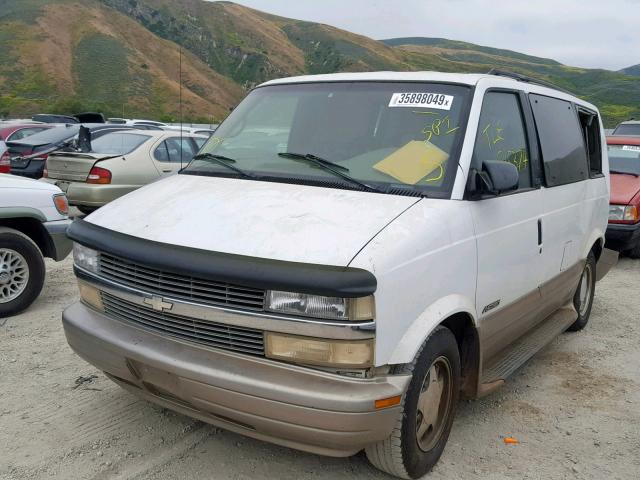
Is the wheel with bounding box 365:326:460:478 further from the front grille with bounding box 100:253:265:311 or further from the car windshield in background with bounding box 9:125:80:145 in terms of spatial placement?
the car windshield in background with bounding box 9:125:80:145

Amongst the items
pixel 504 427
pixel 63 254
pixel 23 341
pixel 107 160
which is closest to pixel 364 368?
pixel 504 427

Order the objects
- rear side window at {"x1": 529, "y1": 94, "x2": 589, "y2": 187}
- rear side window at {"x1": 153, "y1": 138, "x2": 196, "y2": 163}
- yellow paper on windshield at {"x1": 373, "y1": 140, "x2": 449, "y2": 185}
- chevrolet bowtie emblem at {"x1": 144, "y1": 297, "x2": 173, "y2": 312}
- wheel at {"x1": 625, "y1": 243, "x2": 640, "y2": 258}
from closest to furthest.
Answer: chevrolet bowtie emblem at {"x1": 144, "y1": 297, "x2": 173, "y2": 312}
yellow paper on windshield at {"x1": 373, "y1": 140, "x2": 449, "y2": 185}
rear side window at {"x1": 529, "y1": 94, "x2": 589, "y2": 187}
wheel at {"x1": 625, "y1": 243, "x2": 640, "y2": 258}
rear side window at {"x1": 153, "y1": 138, "x2": 196, "y2": 163}

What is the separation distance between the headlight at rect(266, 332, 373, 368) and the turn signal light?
303 inches

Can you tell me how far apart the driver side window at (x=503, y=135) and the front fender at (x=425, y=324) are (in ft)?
2.68

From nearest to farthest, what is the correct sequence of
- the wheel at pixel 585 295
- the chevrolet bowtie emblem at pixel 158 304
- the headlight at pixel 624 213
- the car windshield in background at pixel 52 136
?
the chevrolet bowtie emblem at pixel 158 304 < the wheel at pixel 585 295 < the headlight at pixel 624 213 < the car windshield in background at pixel 52 136

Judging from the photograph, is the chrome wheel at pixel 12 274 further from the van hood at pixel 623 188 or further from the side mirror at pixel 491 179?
the van hood at pixel 623 188

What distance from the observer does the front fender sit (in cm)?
273

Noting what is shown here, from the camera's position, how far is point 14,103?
5291cm

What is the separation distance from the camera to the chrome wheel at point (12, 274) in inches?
209

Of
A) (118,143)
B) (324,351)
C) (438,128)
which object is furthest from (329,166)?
(118,143)

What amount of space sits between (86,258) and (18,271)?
8.57 feet

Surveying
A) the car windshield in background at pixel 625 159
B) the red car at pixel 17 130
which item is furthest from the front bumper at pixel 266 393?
the red car at pixel 17 130

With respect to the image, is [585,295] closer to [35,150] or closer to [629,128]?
[35,150]

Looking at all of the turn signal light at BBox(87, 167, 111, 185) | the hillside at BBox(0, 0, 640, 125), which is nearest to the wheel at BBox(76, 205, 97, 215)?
the turn signal light at BBox(87, 167, 111, 185)
